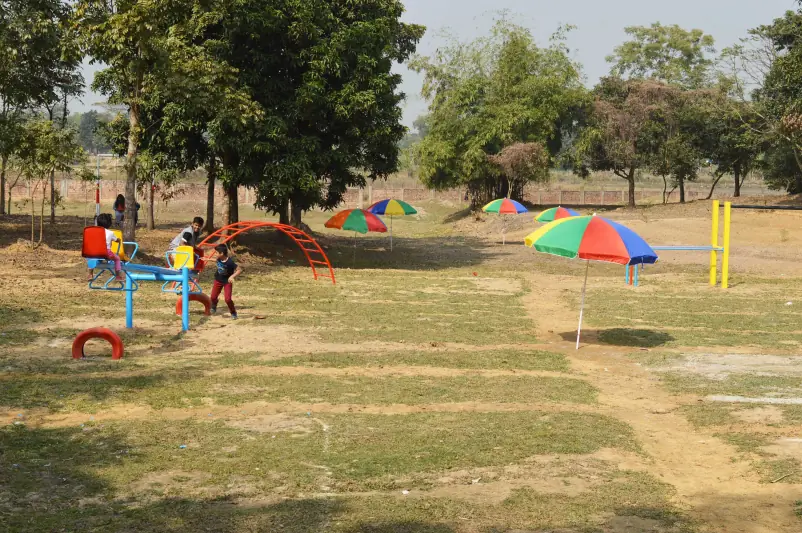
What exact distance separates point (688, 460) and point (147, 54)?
18.8 meters

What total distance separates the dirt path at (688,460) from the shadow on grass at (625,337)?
0.96 m

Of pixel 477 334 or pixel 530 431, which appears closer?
pixel 530 431

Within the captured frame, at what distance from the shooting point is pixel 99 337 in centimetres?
1291

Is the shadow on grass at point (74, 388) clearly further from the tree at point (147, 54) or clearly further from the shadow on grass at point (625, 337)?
the tree at point (147, 54)

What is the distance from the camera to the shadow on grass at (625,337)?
15922mm

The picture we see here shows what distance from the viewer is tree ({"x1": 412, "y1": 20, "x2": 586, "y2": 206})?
4953 centimetres

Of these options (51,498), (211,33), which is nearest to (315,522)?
(51,498)

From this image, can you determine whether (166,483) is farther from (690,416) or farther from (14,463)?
(690,416)

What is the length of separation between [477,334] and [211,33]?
Answer: 1527 cm

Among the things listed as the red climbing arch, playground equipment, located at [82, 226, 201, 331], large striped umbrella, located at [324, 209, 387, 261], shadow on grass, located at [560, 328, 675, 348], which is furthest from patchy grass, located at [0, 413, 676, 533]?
large striped umbrella, located at [324, 209, 387, 261]

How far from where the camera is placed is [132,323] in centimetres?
1562

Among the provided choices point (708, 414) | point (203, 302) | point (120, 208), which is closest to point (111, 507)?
point (708, 414)

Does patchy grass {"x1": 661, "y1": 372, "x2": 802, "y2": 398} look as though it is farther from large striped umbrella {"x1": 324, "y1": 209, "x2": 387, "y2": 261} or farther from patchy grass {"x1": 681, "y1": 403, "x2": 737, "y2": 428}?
large striped umbrella {"x1": 324, "y1": 209, "x2": 387, "y2": 261}

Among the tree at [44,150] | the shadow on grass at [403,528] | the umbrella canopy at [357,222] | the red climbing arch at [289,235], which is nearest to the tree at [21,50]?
the tree at [44,150]
